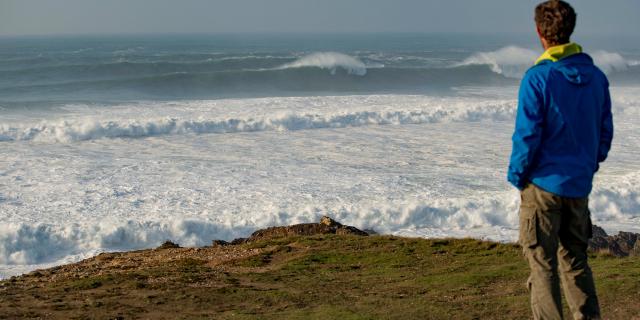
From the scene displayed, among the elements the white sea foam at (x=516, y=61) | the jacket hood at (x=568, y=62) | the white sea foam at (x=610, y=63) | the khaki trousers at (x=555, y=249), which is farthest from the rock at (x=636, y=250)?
the white sea foam at (x=610, y=63)

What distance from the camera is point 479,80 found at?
52.3 metres

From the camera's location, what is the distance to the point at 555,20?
14.2 ft

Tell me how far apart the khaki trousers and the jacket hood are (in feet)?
2.13

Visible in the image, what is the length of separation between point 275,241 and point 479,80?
141 feet

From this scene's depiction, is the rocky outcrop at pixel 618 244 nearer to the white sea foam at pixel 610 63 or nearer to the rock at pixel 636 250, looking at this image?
the rock at pixel 636 250

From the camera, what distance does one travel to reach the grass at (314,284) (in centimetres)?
682

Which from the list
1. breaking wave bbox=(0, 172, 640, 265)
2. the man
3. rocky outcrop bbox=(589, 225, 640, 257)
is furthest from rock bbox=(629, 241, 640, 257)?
the man

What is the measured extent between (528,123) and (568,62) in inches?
17.1

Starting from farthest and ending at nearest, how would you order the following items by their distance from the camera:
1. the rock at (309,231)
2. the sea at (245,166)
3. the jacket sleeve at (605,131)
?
1. the sea at (245,166)
2. the rock at (309,231)
3. the jacket sleeve at (605,131)

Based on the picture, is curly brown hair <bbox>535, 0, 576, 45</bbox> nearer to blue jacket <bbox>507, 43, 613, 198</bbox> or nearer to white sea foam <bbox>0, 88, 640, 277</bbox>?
blue jacket <bbox>507, 43, 613, 198</bbox>

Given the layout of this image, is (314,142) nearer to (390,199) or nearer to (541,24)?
(390,199)

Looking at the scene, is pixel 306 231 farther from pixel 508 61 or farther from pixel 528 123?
pixel 508 61

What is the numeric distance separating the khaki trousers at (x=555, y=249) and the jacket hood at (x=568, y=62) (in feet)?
2.13

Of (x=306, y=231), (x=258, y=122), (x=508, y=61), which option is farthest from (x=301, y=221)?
(x=508, y=61)
